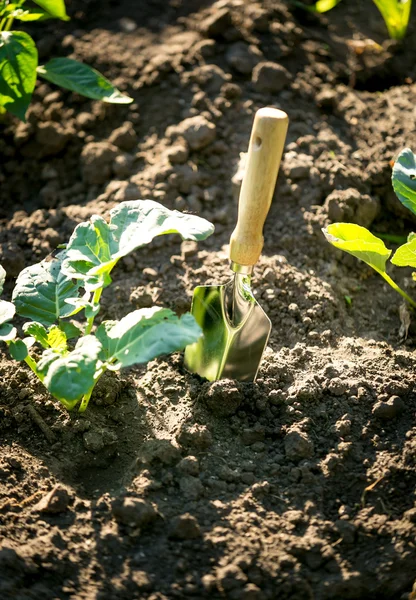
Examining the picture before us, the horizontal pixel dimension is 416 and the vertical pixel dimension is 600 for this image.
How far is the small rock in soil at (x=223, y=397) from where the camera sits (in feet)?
6.38

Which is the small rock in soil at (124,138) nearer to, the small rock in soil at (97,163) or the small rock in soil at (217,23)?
the small rock in soil at (97,163)

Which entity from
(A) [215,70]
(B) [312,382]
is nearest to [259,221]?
(B) [312,382]

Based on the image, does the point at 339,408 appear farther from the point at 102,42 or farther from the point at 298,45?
the point at 102,42

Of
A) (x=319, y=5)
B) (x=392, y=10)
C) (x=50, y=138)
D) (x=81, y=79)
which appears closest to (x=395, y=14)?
(x=392, y=10)

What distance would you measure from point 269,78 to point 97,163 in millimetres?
785

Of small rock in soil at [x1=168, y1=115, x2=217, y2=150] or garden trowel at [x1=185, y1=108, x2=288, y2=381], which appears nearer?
garden trowel at [x1=185, y1=108, x2=288, y2=381]

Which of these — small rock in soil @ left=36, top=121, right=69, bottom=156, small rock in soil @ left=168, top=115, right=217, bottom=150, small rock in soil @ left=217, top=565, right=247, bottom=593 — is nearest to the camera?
small rock in soil @ left=217, top=565, right=247, bottom=593

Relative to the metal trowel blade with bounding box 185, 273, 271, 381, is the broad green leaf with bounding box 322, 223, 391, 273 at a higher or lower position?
higher

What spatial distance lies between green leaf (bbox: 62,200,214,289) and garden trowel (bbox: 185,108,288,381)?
0.15 meters

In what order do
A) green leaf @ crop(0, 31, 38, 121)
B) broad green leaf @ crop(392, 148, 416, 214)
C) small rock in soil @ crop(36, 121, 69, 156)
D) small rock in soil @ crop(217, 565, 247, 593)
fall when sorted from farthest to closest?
small rock in soil @ crop(36, 121, 69, 156) < green leaf @ crop(0, 31, 38, 121) < broad green leaf @ crop(392, 148, 416, 214) < small rock in soil @ crop(217, 565, 247, 593)

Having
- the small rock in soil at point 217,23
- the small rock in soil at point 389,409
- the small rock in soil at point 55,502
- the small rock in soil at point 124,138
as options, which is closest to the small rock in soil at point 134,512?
the small rock in soil at point 55,502

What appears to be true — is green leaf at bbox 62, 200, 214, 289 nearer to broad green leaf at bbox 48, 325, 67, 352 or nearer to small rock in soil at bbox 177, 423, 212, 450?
broad green leaf at bbox 48, 325, 67, 352

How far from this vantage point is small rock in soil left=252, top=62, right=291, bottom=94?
109 inches

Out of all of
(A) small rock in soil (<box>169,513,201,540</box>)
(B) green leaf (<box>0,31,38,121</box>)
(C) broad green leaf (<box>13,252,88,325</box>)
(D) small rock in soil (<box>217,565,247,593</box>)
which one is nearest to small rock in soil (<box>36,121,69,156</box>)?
(B) green leaf (<box>0,31,38,121</box>)
